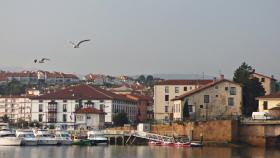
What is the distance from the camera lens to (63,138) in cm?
10606

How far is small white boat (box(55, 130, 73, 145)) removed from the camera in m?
105

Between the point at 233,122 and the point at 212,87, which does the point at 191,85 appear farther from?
the point at 233,122

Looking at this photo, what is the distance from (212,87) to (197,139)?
18.1 m

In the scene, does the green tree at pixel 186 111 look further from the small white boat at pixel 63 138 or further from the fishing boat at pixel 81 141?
the small white boat at pixel 63 138

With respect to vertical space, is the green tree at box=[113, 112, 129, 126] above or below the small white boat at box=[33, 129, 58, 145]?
above

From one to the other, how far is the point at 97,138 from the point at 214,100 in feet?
67.3

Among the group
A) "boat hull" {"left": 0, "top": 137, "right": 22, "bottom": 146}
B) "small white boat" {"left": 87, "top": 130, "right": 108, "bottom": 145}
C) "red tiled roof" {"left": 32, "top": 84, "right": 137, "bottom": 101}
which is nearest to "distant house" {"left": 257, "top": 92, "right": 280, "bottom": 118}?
"small white boat" {"left": 87, "top": 130, "right": 108, "bottom": 145}

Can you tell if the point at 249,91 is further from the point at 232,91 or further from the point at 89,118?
the point at 89,118

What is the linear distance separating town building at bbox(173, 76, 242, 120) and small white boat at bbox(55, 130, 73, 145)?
17297 mm

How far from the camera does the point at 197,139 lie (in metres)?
97.9

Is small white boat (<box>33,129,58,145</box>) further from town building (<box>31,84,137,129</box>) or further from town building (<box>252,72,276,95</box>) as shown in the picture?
town building (<box>252,72,276,95</box>)

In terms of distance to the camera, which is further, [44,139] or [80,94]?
[80,94]

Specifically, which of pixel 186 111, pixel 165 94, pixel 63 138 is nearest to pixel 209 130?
pixel 186 111

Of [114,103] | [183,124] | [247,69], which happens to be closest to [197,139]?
[183,124]
